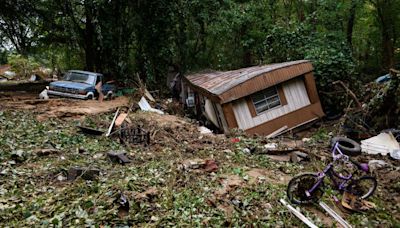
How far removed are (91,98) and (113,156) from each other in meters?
8.97

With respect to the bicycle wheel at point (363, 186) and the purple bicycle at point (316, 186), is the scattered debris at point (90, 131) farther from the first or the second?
the bicycle wheel at point (363, 186)

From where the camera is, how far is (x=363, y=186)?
23.0ft

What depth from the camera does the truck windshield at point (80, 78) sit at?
54.5ft

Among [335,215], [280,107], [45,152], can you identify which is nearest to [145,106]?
[280,107]

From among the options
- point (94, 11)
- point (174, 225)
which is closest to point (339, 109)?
point (174, 225)

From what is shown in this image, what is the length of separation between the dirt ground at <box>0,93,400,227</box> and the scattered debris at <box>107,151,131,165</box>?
159mm

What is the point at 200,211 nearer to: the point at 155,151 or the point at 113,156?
the point at 113,156

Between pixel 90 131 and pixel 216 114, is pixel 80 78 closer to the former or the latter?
pixel 216 114

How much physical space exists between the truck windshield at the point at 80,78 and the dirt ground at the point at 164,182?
18.6 feet

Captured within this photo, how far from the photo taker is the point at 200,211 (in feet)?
18.7

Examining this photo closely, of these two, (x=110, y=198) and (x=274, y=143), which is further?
(x=274, y=143)

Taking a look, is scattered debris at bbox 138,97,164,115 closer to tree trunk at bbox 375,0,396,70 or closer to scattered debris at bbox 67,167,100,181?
scattered debris at bbox 67,167,100,181

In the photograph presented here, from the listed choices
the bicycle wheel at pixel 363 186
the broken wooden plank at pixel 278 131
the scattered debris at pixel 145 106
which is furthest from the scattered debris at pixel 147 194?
the scattered debris at pixel 145 106

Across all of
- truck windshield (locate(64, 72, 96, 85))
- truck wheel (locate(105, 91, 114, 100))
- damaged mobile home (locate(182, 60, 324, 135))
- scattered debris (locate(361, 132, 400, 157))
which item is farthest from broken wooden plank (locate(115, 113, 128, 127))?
scattered debris (locate(361, 132, 400, 157))
